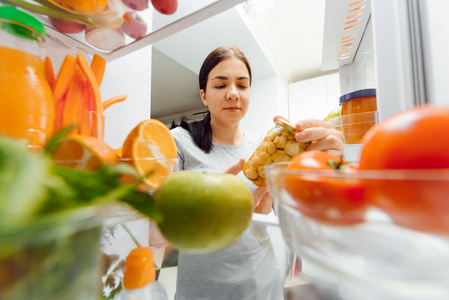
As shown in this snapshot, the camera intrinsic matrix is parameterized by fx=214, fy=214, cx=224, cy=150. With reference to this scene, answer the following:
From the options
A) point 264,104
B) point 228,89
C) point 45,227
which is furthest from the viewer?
point 264,104

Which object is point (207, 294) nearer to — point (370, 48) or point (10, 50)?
point (10, 50)

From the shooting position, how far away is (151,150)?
12.1 inches

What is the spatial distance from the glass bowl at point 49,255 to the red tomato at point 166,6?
377 millimetres

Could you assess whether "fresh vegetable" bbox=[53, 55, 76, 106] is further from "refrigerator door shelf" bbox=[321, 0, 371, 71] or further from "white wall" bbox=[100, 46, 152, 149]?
"refrigerator door shelf" bbox=[321, 0, 371, 71]

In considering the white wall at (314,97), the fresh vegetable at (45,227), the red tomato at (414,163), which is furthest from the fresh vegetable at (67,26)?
the white wall at (314,97)

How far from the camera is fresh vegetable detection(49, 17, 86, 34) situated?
38 centimetres

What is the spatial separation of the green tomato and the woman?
0.64ft

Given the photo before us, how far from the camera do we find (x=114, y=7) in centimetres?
35

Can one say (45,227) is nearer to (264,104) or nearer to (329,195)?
(329,195)

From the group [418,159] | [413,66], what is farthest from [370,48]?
[418,159]

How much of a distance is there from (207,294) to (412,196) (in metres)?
0.40

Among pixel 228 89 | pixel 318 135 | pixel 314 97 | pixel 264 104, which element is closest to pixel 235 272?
pixel 318 135

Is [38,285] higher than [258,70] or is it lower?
lower

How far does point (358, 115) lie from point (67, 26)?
54 centimetres
